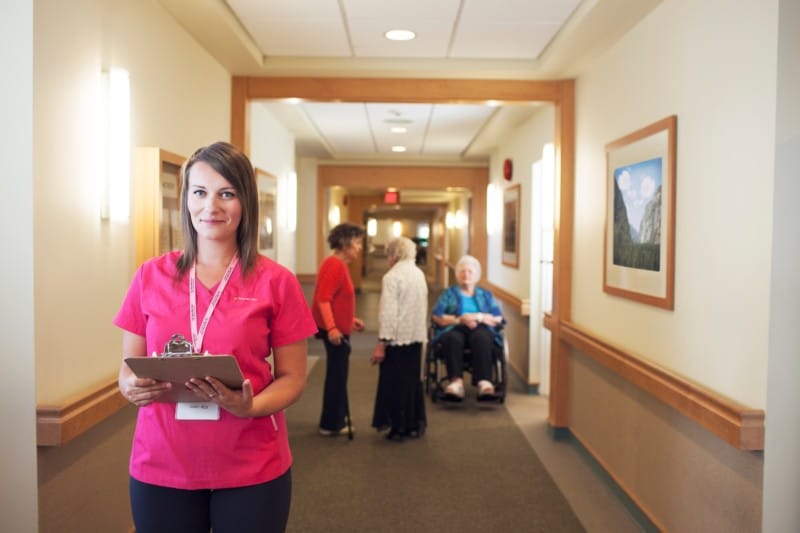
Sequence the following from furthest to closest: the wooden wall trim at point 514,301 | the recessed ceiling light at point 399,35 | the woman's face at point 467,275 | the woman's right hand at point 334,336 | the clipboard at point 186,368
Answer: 1. the wooden wall trim at point 514,301
2. the woman's face at point 467,275
3. the woman's right hand at point 334,336
4. the recessed ceiling light at point 399,35
5. the clipboard at point 186,368

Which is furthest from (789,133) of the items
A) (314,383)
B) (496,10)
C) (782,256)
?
(314,383)

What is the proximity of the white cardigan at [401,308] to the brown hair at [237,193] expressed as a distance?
3067mm

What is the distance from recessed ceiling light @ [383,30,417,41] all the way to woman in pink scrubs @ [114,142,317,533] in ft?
8.61

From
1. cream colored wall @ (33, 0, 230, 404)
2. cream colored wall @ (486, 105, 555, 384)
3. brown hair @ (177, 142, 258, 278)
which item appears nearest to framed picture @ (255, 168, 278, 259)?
cream colored wall @ (33, 0, 230, 404)

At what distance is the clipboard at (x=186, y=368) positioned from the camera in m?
1.47

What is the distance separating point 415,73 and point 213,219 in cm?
339

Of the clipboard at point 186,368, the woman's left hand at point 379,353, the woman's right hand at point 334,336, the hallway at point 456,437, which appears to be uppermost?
the clipboard at point 186,368

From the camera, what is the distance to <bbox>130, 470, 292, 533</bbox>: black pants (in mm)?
1655

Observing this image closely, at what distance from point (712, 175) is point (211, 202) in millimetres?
2036

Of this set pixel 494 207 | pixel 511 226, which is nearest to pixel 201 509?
pixel 511 226

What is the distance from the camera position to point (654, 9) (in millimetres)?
3436

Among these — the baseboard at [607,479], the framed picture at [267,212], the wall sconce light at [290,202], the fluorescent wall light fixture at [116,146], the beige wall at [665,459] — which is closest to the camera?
Result: the beige wall at [665,459]

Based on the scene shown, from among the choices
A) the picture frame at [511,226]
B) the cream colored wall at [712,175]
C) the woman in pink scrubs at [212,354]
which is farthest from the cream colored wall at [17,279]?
the picture frame at [511,226]

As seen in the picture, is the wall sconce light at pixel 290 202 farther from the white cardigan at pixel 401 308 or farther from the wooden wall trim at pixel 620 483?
the wooden wall trim at pixel 620 483
